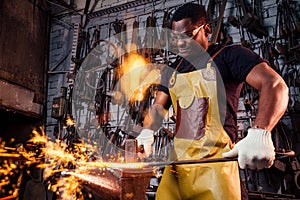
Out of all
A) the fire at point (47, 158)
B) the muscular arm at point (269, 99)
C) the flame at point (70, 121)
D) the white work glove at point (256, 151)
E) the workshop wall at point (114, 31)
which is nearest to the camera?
the white work glove at point (256, 151)

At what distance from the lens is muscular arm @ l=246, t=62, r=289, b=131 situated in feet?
5.02

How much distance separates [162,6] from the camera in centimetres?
492

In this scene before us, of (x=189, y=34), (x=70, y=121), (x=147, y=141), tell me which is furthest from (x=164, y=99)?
(x=70, y=121)

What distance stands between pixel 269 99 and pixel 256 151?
0.29 m

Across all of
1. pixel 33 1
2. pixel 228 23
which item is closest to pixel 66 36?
pixel 33 1

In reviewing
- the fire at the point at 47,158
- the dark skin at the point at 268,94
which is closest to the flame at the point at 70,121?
the fire at the point at 47,158

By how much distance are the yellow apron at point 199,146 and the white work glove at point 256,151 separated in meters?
0.32

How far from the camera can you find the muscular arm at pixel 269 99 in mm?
1531

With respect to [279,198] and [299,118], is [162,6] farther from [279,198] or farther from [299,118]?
[279,198]

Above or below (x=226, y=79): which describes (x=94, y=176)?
below

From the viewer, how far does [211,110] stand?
6.20 ft

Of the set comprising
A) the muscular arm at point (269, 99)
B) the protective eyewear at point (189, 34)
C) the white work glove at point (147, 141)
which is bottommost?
the white work glove at point (147, 141)

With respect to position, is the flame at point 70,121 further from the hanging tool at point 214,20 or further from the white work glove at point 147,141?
the white work glove at point 147,141

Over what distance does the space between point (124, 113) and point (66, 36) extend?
2.04 m
